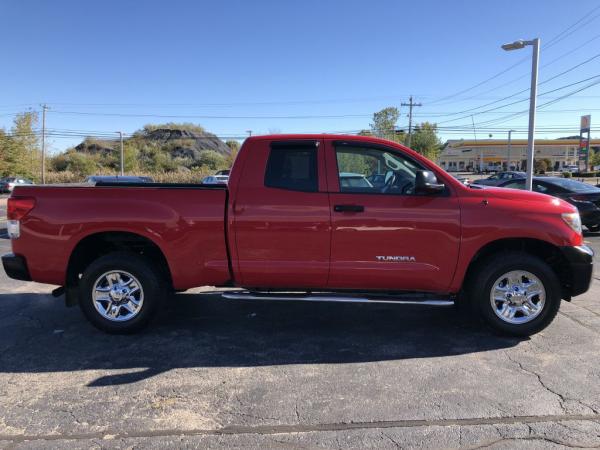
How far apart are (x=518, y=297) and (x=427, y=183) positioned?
1468mm

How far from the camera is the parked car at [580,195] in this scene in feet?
39.2

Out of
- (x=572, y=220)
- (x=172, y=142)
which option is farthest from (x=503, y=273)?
(x=172, y=142)

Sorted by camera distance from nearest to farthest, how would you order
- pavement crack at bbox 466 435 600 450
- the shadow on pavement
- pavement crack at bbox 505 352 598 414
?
pavement crack at bbox 466 435 600 450 < pavement crack at bbox 505 352 598 414 < the shadow on pavement

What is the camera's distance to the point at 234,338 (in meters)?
4.79

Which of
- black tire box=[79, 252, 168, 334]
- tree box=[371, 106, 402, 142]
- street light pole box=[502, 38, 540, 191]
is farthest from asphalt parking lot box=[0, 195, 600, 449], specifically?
tree box=[371, 106, 402, 142]

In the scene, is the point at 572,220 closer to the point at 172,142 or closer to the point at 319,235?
the point at 319,235

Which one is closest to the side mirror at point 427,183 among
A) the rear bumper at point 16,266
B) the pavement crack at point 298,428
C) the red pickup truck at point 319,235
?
the red pickup truck at point 319,235

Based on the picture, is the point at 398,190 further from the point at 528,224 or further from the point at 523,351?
the point at 523,351

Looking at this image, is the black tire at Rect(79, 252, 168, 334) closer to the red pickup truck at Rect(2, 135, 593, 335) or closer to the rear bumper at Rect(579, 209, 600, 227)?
the red pickup truck at Rect(2, 135, 593, 335)

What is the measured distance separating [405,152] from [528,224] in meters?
1.33

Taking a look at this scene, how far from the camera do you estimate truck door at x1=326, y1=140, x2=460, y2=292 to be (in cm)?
452

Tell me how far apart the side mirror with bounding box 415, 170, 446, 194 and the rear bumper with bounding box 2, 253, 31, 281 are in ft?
12.8

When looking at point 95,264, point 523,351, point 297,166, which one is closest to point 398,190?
point 297,166

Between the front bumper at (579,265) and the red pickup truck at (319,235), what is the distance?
13mm
